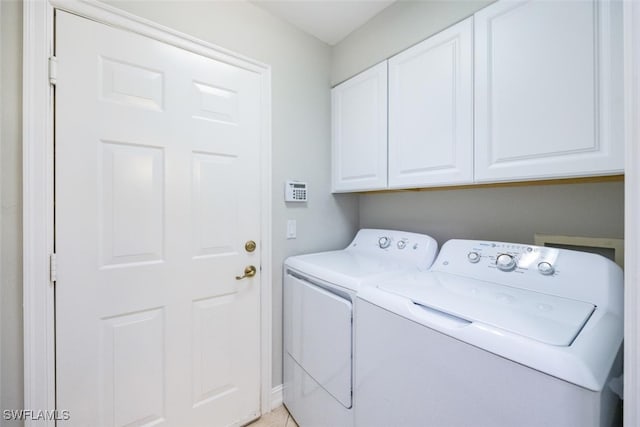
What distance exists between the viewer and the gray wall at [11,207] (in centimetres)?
99

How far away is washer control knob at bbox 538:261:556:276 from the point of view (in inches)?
39.5

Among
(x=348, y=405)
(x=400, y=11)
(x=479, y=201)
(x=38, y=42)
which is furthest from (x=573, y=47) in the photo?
(x=38, y=42)

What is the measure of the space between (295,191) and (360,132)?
0.57m

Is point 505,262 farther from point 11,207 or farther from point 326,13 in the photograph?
point 11,207

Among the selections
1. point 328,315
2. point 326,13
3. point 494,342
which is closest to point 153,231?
point 328,315

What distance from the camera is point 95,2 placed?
1.13m

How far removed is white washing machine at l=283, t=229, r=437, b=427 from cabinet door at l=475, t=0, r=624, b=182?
623 millimetres

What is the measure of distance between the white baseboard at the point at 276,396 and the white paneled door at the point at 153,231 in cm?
11

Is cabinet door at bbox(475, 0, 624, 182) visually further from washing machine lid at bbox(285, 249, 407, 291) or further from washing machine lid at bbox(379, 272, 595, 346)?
washing machine lid at bbox(285, 249, 407, 291)

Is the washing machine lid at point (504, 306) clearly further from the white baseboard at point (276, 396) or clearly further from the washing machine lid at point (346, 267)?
the white baseboard at point (276, 396)

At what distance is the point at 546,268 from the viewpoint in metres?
1.02

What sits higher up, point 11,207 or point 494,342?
point 11,207

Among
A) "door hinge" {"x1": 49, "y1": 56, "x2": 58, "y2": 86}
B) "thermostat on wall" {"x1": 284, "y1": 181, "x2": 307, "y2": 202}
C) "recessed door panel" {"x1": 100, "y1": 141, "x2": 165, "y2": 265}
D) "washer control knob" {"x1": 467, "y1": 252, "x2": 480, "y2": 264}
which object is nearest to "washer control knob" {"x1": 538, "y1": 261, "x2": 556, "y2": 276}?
"washer control knob" {"x1": 467, "y1": 252, "x2": 480, "y2": 264}

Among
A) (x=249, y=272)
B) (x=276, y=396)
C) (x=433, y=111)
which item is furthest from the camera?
(x=276, y=396)
